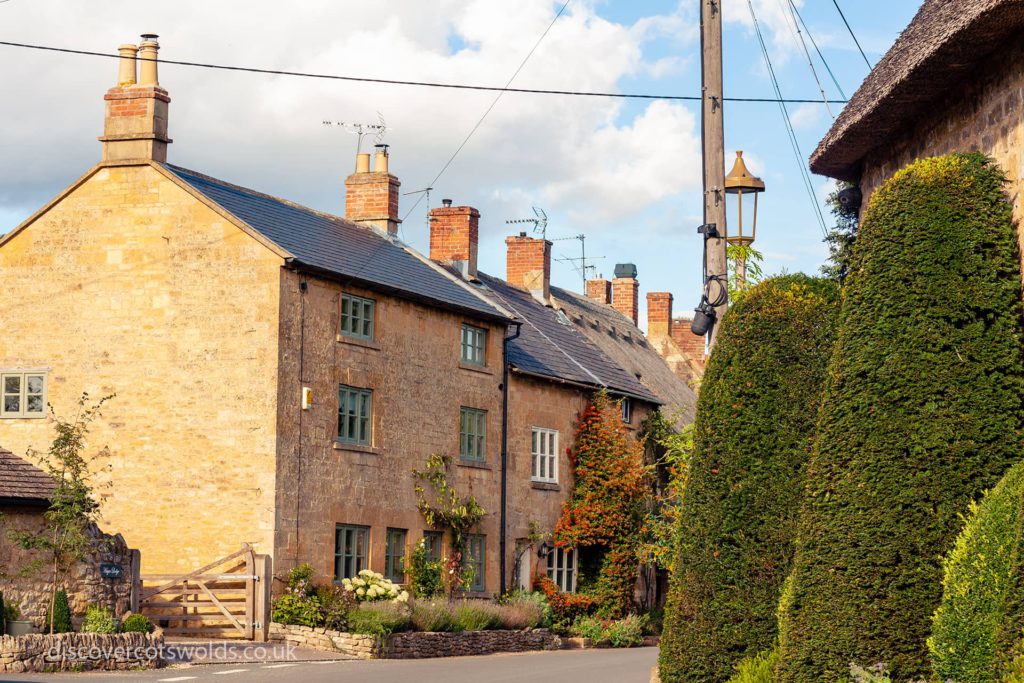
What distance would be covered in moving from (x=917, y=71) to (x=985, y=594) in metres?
5.36

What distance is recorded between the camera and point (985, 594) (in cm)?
1021

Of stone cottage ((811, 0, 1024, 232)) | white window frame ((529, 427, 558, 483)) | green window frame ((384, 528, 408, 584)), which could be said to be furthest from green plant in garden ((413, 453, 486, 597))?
stone cottage ((811, 0, 1024, 232))

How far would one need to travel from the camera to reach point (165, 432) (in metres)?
27.0

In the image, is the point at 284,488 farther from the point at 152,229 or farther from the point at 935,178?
the point at 935,178

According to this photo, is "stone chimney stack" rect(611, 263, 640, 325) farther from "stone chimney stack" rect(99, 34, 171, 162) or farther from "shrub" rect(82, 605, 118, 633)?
"shrub" rect(82, 605, 118, 633)

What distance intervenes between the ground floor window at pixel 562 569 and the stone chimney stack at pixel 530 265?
10.6m

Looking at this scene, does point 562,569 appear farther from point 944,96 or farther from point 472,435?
point 944,96

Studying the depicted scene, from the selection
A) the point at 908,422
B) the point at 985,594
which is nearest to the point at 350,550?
the point at 908,422

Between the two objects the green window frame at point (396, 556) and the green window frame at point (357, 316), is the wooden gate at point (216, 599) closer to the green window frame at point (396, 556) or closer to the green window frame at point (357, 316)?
the green window frame at point (396, 556)

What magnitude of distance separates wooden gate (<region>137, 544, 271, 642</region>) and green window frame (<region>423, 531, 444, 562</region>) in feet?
17.9

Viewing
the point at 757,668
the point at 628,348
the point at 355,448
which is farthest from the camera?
the point at 628,348

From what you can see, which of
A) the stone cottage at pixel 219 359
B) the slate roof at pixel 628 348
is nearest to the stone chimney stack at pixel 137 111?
the stone cottage at pixel 219 359

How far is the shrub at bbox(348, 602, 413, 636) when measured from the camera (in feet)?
85.4

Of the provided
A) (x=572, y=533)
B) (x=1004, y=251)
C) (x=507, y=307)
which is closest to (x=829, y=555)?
(x=1004, y=251)
